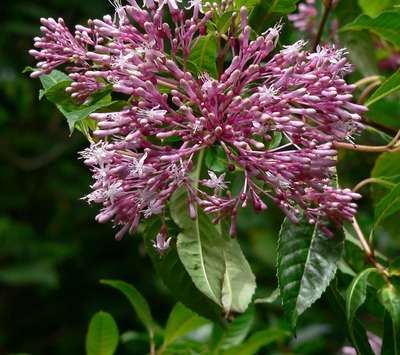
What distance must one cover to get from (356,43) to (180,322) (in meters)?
0.90

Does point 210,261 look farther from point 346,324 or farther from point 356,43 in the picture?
point 356,43

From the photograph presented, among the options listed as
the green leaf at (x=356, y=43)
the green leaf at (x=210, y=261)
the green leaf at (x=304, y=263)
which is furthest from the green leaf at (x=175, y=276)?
the green leaf at (x=356, y=43)

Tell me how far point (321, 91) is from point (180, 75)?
0.76ft

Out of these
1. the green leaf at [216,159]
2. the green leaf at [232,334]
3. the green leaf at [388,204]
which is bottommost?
the green leaf at [232,334]

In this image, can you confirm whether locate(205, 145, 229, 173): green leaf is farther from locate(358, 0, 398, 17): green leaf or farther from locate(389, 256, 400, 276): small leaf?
locate(358, 0, 398, 17): green leaf

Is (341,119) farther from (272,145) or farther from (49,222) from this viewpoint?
(49,222)

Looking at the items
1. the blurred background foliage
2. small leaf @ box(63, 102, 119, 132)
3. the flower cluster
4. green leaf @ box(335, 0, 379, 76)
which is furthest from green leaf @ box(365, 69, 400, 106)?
the blurred background foliage

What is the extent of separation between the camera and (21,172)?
14.6ft

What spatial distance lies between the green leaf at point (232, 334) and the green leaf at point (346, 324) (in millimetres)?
447

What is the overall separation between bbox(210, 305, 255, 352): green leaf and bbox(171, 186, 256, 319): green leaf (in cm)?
52

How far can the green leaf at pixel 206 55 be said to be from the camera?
100cm

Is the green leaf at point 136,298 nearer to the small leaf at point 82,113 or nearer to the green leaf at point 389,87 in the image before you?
the small leaf at point 82,113

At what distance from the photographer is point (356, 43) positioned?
1.49 m

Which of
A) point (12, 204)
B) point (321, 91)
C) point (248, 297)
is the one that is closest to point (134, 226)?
point (248, 297)
